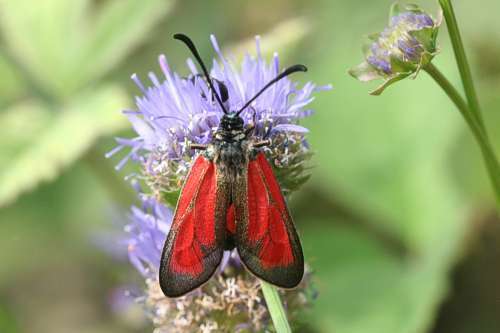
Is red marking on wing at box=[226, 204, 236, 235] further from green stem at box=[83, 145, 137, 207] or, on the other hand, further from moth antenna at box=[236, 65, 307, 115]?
green stem at box=[83, 145, 137, 207]

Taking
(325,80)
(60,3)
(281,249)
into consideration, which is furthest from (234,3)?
(281,249)

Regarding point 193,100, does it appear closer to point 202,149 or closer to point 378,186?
point 202,149

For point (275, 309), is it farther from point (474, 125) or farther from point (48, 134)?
point (48, 134)

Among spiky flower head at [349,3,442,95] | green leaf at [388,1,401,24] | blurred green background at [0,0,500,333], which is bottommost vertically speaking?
blurred green background at [0,0,500,333]

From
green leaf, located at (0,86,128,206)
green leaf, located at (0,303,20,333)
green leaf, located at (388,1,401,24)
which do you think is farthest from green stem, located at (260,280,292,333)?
green leaf, located at (0,303,20,333)

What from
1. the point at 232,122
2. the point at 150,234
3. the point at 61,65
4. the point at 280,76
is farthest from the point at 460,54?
the point at 61,65

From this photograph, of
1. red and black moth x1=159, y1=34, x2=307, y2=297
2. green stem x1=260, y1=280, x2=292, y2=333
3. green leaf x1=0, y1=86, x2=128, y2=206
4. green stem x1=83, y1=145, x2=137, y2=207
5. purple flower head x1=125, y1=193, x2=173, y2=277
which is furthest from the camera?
green stem x1=83, y1=145, x2=137, y2=207
